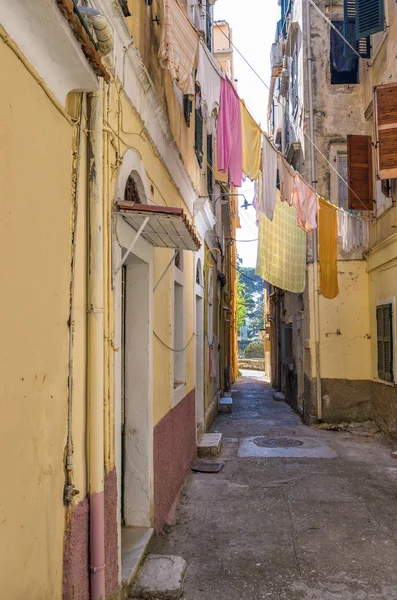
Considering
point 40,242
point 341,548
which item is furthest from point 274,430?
point 40,242

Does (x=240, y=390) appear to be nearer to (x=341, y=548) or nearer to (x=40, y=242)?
(x=341, y=548)

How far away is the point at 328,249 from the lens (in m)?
12.1

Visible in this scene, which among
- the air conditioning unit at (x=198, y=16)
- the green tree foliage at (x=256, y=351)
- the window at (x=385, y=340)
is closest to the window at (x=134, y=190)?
the air conditioning unit at (x=198, y=16)

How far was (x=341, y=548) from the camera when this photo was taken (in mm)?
5453

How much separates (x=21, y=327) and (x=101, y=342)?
1093mm

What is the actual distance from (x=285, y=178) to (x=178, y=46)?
13.8 ft

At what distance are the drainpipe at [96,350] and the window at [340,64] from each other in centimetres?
1134

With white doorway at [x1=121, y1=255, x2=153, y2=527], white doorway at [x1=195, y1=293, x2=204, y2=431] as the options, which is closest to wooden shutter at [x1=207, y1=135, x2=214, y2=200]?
white doorway at [x1=195, y1=293, x2=204, y2=431]

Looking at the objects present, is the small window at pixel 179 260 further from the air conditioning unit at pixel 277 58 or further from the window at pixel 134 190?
the air conditioning unit at pixel 277 58

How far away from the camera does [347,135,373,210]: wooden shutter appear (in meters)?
11.7

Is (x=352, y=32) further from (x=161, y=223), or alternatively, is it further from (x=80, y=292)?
(x=80, y=292)

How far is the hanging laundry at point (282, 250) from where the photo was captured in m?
10.8

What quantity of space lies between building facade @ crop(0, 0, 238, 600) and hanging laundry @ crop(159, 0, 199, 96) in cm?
29

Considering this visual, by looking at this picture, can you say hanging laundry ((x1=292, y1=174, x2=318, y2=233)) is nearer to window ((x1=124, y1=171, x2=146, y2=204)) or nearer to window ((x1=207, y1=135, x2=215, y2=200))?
window ((x1=207, y1=135, x2=215, y2=200))
